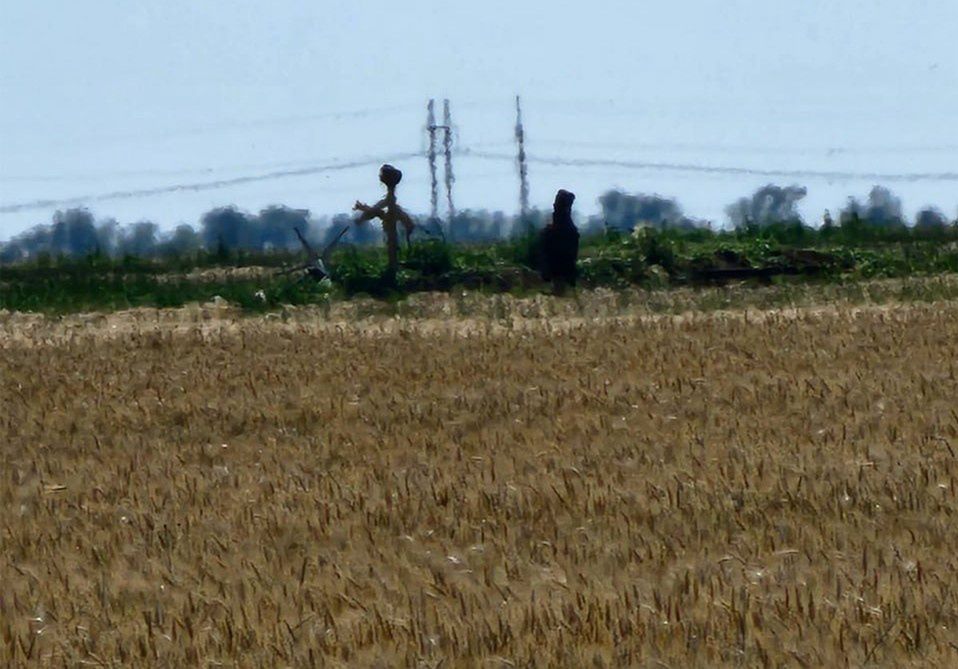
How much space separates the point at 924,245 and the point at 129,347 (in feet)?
56.8

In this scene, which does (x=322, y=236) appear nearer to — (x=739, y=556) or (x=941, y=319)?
(x=941, y=319)

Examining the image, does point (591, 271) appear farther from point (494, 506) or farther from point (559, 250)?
point (494, 506)

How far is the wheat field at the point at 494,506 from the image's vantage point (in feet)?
20.1

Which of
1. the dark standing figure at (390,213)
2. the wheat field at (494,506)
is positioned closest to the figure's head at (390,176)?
the dark standing figure at (390,213)

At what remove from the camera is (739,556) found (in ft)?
23.9

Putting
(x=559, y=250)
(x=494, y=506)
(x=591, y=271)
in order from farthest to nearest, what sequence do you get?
(x=591, y=271)
(x=559, y=250)
(x=494, y=506)

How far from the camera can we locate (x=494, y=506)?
8781mm

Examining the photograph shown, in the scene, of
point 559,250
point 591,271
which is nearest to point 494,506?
point 559,250

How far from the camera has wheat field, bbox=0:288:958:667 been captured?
612 cm

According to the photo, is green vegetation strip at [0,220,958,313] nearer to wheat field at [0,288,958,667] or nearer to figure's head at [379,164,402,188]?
figure's head at [379,164,402,188]

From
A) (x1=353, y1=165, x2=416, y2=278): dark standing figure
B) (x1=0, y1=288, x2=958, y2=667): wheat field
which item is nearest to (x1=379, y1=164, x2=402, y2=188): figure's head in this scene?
(x1=353, y1=165, x2=416, y2=278): dark standing figure

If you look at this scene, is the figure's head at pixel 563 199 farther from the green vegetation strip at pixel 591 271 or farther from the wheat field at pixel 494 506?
the wheat field at pixel 494 506

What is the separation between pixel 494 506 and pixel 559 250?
18.6 metres

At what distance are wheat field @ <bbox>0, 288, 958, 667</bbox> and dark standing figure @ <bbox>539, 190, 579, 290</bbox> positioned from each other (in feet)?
32.6
